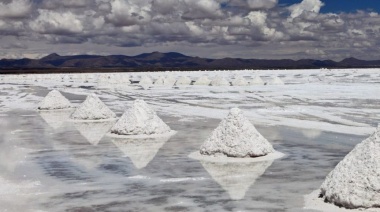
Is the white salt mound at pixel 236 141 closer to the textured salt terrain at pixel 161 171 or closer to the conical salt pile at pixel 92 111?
the textured salt terrain at pixel 161 171

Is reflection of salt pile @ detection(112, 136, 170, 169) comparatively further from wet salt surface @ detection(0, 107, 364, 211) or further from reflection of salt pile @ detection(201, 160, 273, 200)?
reflection of salt pile @ detection(201, 160, 273, 200)

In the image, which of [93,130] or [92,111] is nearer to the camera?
[93,130]

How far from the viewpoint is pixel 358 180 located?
31.0ft

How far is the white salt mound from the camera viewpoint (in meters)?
14.8

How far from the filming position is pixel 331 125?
22141 millimetres

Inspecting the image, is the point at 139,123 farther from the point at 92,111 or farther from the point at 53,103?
the point at 53,103

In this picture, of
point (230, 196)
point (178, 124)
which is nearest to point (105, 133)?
point (178, 124)

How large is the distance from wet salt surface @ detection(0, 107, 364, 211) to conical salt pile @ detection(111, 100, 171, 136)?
843 millimetres

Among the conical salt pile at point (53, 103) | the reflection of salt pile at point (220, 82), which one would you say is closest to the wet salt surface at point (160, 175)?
the conical salt pile at point (53, 103)

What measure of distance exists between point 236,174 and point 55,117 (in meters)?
17.1

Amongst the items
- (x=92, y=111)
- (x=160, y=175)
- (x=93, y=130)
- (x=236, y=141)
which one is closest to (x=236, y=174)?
(x=160, y=175)

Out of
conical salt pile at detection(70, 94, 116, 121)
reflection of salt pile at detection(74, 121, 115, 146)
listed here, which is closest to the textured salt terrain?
reflection of salt pile at detection(74, 121, 115, 146)

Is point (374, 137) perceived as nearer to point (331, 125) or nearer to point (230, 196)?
point (230, 196)

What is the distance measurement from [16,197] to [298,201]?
233 inches
